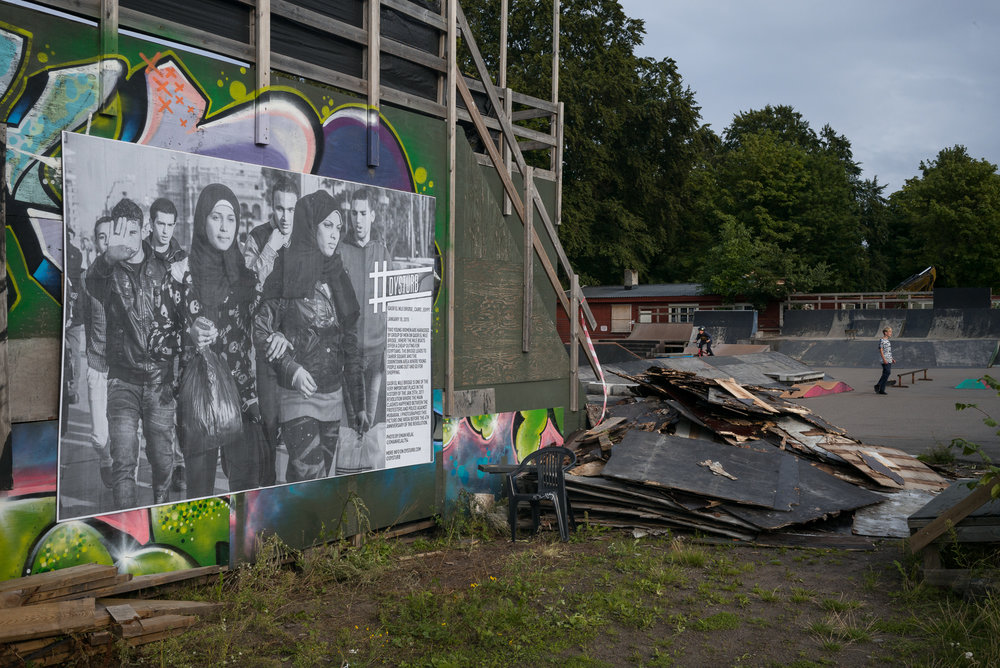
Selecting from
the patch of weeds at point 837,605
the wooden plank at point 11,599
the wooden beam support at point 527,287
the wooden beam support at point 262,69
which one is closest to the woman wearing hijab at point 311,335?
the wooden beam support at point 262,69

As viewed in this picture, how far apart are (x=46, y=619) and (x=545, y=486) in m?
4.94

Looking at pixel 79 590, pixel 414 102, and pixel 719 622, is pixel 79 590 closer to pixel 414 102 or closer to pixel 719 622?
pixel 719 622

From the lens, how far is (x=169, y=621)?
5.05 meters

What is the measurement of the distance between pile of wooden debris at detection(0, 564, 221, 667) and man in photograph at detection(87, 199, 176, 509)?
588 millimetres

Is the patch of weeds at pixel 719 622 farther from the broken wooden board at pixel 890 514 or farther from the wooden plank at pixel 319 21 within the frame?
the wooden plank at pixel 319 21

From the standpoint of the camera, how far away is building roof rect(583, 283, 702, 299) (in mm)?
48438

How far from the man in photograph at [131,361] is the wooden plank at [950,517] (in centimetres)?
572

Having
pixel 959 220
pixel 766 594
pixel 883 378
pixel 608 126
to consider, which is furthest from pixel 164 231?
pixel 959 220

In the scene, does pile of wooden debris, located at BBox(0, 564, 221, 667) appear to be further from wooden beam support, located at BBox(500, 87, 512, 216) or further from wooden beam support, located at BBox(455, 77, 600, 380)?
wooden beam support, located at BBox(455, 77, 600, 380)

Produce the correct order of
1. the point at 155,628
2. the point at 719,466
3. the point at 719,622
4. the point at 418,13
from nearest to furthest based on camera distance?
the point at 155,628
the point at 719,622
the point at 418,13
the point at 719,466

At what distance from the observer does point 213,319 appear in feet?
20.4

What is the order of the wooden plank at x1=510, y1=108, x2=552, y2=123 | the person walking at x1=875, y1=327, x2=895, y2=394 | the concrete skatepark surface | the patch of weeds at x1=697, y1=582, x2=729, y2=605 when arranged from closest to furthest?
the patch of weeds at x1=697, y1=582, x2=729, y2=605, the wooden plank at x1=510, y1=108, x2=552, y2=123, the concrete skatepark surface, the person walking at x1=875, y1=327, x2=895, y2=394

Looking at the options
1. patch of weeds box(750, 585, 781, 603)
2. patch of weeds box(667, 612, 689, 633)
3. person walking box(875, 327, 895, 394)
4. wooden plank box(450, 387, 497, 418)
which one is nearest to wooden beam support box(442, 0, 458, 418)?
wooden plank box(450, 387, 497, 418)

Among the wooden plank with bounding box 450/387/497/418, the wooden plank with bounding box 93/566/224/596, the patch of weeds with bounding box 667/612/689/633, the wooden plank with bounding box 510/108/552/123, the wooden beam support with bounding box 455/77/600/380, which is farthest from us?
the wooden plank with bounding box 510/108/552/123
